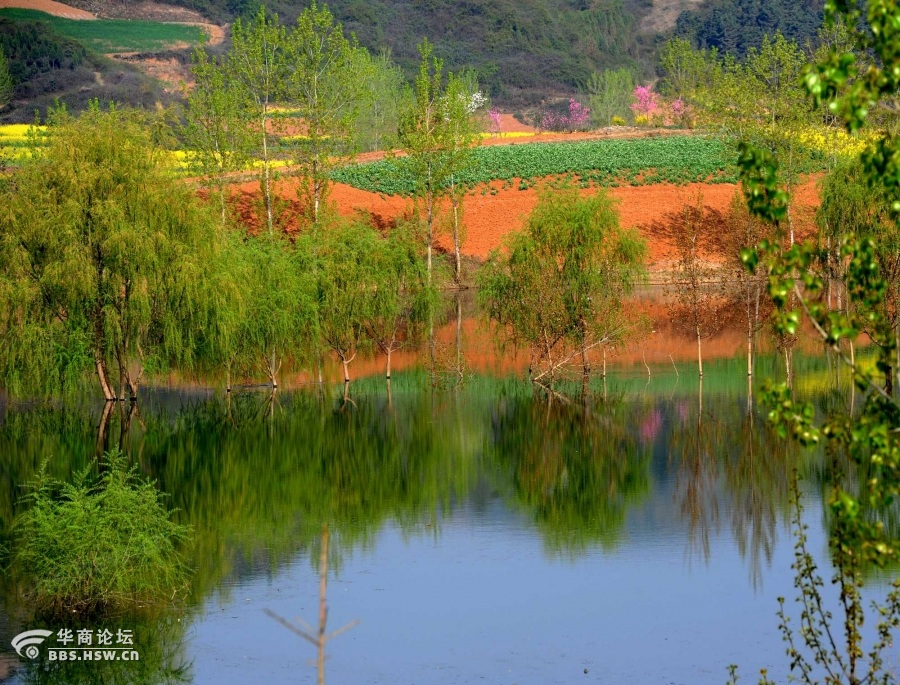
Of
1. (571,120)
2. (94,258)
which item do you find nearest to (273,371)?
(94,258)

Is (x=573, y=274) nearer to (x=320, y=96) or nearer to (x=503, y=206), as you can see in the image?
(x=320, y=96)

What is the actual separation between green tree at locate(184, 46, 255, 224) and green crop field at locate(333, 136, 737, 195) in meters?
21.4

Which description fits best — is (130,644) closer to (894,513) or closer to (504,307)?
(894,513)

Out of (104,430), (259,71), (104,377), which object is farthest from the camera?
(259,71)

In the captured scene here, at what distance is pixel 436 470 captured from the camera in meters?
30.6

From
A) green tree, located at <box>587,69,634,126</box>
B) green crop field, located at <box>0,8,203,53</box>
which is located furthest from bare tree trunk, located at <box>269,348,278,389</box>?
green crop field, located at <box>0,8,203,53</box>

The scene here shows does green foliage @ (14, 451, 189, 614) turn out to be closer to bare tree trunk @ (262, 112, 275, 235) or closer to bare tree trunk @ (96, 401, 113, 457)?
bare tree trunk @ (96, 401, 113, 457)

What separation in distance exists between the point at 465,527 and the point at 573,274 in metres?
16.4

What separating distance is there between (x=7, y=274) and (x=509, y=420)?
14.0m

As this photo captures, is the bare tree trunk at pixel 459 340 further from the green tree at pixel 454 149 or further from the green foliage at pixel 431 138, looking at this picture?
the green tree at pixel 454 149

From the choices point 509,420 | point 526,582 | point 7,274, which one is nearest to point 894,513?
point 526,582

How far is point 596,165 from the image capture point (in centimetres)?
9312

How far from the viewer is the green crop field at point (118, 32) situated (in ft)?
590

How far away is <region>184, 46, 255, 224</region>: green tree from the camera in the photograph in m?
59.2
